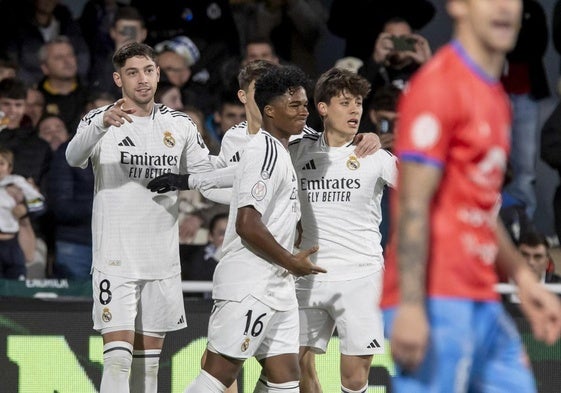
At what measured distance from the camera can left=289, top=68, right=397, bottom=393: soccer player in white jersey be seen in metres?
6.76

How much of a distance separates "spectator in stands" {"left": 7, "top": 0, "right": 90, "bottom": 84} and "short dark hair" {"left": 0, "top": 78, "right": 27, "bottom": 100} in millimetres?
506

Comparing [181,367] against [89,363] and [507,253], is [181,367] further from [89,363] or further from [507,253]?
[507,253]

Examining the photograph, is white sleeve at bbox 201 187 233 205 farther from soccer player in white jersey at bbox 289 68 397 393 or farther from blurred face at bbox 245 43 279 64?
blurred face at bbox 245 43 279 64

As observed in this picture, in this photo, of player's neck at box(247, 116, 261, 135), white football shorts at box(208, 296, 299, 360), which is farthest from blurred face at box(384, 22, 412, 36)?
white football shorts at box(208, 296, 299, 360)

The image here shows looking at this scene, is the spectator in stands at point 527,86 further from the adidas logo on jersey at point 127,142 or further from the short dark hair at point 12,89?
the adidas logo on jersey at point 127,142

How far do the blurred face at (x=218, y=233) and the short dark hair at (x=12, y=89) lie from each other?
189 cm

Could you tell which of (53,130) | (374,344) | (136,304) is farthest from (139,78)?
(53,130)

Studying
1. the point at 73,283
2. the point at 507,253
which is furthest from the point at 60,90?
the point at 507,253

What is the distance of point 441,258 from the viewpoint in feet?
12.3

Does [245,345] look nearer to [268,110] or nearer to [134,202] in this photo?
[268,110]

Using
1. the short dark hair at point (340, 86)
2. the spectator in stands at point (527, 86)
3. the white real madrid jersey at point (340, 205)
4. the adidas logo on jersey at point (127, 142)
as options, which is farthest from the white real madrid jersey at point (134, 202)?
the spectator in stands at point (527, 86)

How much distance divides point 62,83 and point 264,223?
4.50m

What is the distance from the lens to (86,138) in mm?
6523

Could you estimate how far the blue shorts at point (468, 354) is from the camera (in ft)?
12.1
